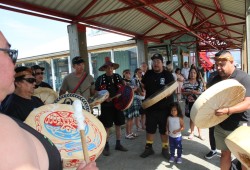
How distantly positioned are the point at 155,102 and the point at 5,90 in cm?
305

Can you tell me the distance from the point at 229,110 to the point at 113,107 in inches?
94.3

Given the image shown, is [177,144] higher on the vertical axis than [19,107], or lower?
lower

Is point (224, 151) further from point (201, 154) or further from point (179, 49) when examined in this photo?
point (179, 49)

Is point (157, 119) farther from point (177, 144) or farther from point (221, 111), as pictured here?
point (221, 111)

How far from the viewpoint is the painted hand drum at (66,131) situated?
1534 mm

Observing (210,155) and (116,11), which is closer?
(210,155)

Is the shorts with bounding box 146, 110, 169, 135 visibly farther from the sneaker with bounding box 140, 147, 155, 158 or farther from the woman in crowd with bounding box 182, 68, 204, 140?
the woman in crowd with bounding box 182, 68, 204, 140

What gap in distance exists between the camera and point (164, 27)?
1069cm

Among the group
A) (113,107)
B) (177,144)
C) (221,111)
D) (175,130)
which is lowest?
(177,144)

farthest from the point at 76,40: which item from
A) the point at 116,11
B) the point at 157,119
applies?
the point at 157,119

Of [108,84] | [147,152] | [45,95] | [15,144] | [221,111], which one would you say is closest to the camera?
[15,144]

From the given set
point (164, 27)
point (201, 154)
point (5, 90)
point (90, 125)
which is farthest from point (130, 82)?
point (164, 27)

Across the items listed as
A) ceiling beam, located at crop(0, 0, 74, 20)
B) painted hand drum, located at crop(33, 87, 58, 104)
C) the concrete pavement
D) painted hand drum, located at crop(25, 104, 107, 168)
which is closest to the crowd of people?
the concrete pavement

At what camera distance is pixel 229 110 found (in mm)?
2408
